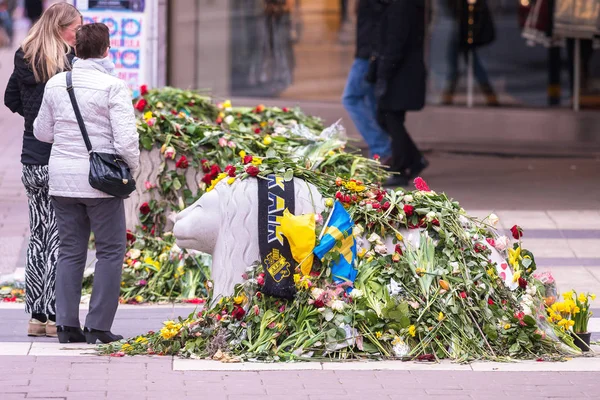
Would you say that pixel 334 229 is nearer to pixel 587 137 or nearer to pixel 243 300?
pixel 243 300

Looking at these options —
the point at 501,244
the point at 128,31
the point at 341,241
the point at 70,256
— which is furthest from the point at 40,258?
the point at 128,31

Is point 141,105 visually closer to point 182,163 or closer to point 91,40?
point 182,163

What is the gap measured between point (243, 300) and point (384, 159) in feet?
17.9

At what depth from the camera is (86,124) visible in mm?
5520

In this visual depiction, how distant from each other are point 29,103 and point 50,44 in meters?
0.32

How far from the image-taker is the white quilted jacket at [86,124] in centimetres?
550

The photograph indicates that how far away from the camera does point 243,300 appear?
5.47 metres

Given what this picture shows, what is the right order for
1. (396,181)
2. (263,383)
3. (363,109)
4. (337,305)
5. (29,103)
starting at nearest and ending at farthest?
(263,383) < (337,305) < (29,103) < (396,181) < (363,109)

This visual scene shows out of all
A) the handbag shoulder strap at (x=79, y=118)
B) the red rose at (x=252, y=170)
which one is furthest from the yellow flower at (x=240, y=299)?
the handbag shoulder strap at (x=79, y=118)

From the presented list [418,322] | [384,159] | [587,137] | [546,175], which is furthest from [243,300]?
[587,137]

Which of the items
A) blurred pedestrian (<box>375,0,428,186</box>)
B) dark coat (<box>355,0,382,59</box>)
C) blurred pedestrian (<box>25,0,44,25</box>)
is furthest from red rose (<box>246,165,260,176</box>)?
blurred pedestrian (<box>25,0,44,25</box>)

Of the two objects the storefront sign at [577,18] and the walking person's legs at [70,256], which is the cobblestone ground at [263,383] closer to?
the walking person's legs at [70,256]

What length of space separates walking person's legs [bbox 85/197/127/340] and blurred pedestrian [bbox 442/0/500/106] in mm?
9170

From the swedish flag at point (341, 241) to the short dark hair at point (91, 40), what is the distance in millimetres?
1348
